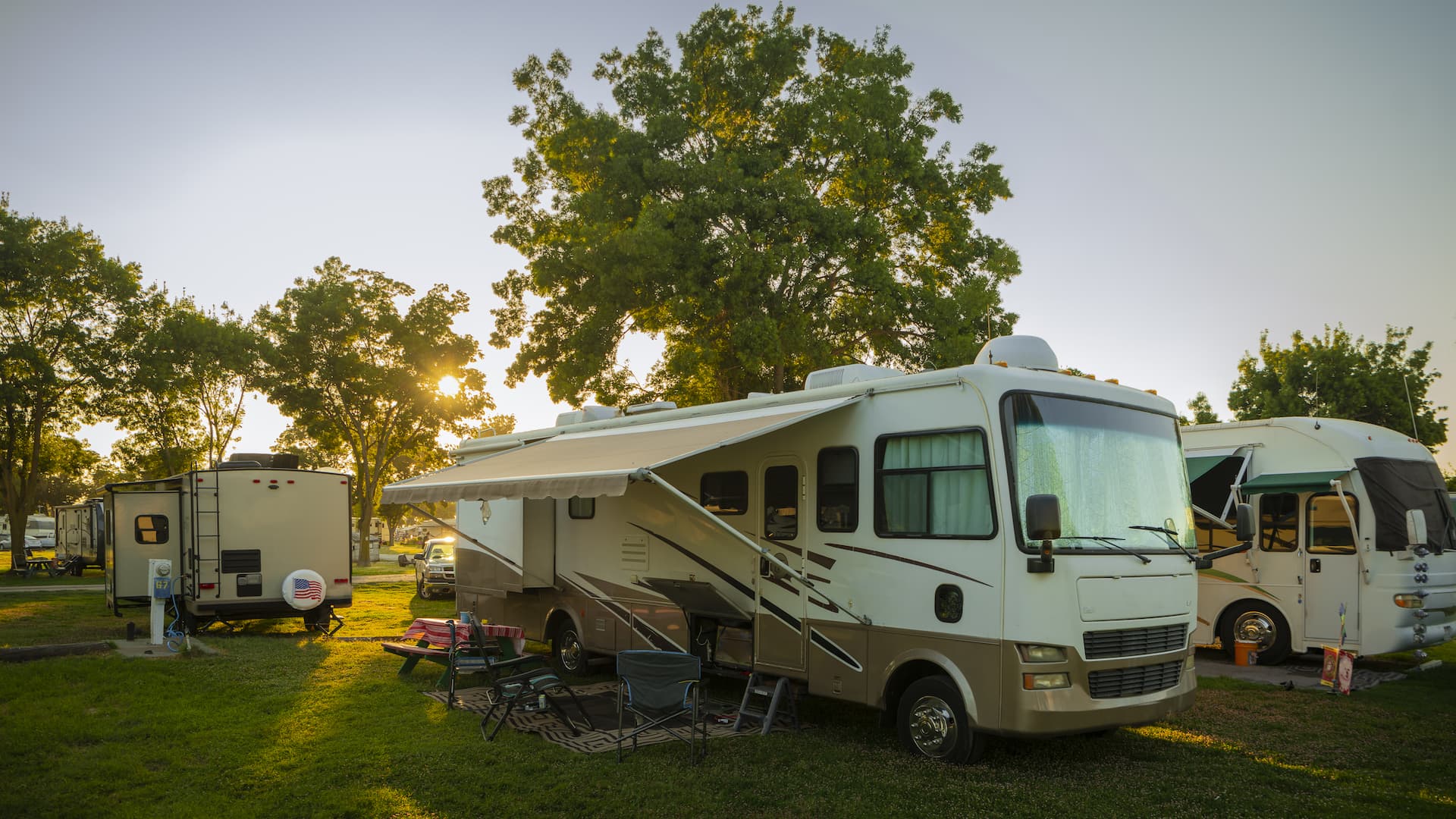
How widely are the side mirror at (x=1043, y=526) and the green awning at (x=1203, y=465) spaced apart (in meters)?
6.64

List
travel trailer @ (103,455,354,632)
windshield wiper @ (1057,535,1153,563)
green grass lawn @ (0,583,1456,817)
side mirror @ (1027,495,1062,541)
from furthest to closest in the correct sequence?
travel trailer @ (103,455,354,632), windshield wiper @ (1057,535,1153,563), side mirror @ (1027,495,1062,541), green grass lawn @ (0,583,1456,817)

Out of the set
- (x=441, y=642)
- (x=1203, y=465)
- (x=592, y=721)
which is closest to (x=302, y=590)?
(x=441, y=642)

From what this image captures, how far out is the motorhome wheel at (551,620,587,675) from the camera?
35.6 ft

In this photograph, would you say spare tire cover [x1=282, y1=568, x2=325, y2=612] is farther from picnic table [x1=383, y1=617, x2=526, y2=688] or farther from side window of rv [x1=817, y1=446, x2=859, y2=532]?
side window of rv [x1=817, y1=446, x2=859, y2=532]

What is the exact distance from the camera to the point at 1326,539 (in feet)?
37.6

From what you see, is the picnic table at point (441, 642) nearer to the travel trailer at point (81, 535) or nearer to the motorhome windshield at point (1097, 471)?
the motorhome windshield at point (1097, 471)

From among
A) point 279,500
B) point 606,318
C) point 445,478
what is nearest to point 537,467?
point 445,478

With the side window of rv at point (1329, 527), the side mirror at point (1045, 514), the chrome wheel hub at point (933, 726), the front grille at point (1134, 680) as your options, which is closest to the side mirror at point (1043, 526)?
the side mirror at point (1045, 514)

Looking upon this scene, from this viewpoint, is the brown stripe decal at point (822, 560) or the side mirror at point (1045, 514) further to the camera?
the brown stripe decal at point (822, 560)

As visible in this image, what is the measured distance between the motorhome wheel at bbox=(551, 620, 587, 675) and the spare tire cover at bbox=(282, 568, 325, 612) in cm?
482

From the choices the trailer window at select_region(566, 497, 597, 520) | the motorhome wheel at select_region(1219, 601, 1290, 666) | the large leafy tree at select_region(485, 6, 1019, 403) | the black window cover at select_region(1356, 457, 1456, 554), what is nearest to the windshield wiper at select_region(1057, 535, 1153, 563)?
the trailer window at select_region(566, 497, 597, 520)

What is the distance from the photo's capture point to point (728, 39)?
1967cm

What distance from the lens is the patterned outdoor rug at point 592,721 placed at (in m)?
7.75

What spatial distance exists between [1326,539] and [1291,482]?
894 millimetres
